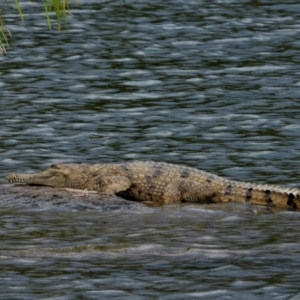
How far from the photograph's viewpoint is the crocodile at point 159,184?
13.3 meters

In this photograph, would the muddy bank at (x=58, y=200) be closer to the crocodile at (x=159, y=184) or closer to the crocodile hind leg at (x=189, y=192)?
the crocodile at (x=159, y=184)

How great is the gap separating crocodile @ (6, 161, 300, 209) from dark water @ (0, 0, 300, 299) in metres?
0.33

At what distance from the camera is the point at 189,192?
13516mm

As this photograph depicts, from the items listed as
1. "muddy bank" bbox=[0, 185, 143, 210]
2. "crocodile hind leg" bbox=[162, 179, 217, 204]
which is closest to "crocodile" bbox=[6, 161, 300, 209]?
"crocodile hind leg" bbox=[162, 179, 217, 204]

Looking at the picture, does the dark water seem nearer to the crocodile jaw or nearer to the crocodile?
the crocodile

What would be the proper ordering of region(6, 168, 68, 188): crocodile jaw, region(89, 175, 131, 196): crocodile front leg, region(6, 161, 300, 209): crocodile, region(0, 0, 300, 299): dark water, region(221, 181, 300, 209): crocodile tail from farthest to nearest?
region(6, 168, 68, 188): crocodile jaw, region(89, 175, 131, 196): crocodile front leg, region(6, 161, 300, 209): crocodile, region(221, 181, 300, 209): crocodile tail, region(0, 0, 300, 299): dark water

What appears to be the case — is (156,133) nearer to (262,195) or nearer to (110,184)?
(110,184)

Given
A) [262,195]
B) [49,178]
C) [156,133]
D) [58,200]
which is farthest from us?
[156,133]

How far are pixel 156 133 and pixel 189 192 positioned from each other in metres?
4.66

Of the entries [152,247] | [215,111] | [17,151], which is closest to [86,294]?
[152,247]

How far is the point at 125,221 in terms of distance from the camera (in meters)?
12.2

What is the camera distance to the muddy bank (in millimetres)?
12867

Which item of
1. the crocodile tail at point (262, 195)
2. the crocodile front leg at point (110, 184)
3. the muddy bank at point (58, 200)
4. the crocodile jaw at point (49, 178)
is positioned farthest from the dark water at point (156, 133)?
the crocodile jaw at point (49, 178)

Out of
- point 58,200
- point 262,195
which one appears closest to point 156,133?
point 262,195
